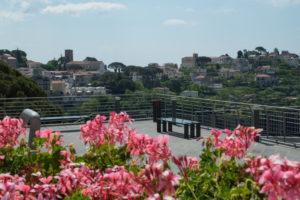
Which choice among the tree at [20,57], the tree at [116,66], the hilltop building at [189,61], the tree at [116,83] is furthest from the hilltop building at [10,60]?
the hilltop building at [189,61]

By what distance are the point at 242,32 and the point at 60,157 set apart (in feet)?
321

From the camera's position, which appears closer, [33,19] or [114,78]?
[33,19]

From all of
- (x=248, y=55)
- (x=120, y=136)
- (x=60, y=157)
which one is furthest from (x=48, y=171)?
(x=248, y=55)

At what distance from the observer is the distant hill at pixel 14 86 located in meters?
23.6

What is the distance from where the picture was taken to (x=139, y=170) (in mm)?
1789

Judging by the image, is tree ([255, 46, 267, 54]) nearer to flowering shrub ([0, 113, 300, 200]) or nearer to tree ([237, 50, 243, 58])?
tree ([237, 50, 243, 58])

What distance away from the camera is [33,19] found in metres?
63.2

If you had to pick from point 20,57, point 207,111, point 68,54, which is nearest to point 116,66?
point 20,57

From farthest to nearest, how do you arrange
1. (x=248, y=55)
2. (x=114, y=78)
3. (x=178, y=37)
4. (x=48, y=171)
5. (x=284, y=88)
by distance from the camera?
(x=248, y=55) → (x=178, y=37) → (x=114, y=78) → (x=284, y=88) → (x=48, y=171)

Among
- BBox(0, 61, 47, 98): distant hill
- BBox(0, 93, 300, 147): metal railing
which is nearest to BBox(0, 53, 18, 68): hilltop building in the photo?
BBox(0, 61, 47, 98): distant hill

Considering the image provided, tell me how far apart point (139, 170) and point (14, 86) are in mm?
23856

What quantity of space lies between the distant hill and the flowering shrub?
21965 mm

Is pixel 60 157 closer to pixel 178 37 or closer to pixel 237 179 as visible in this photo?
pixel 237 179

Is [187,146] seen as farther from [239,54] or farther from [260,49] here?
[239,54]
